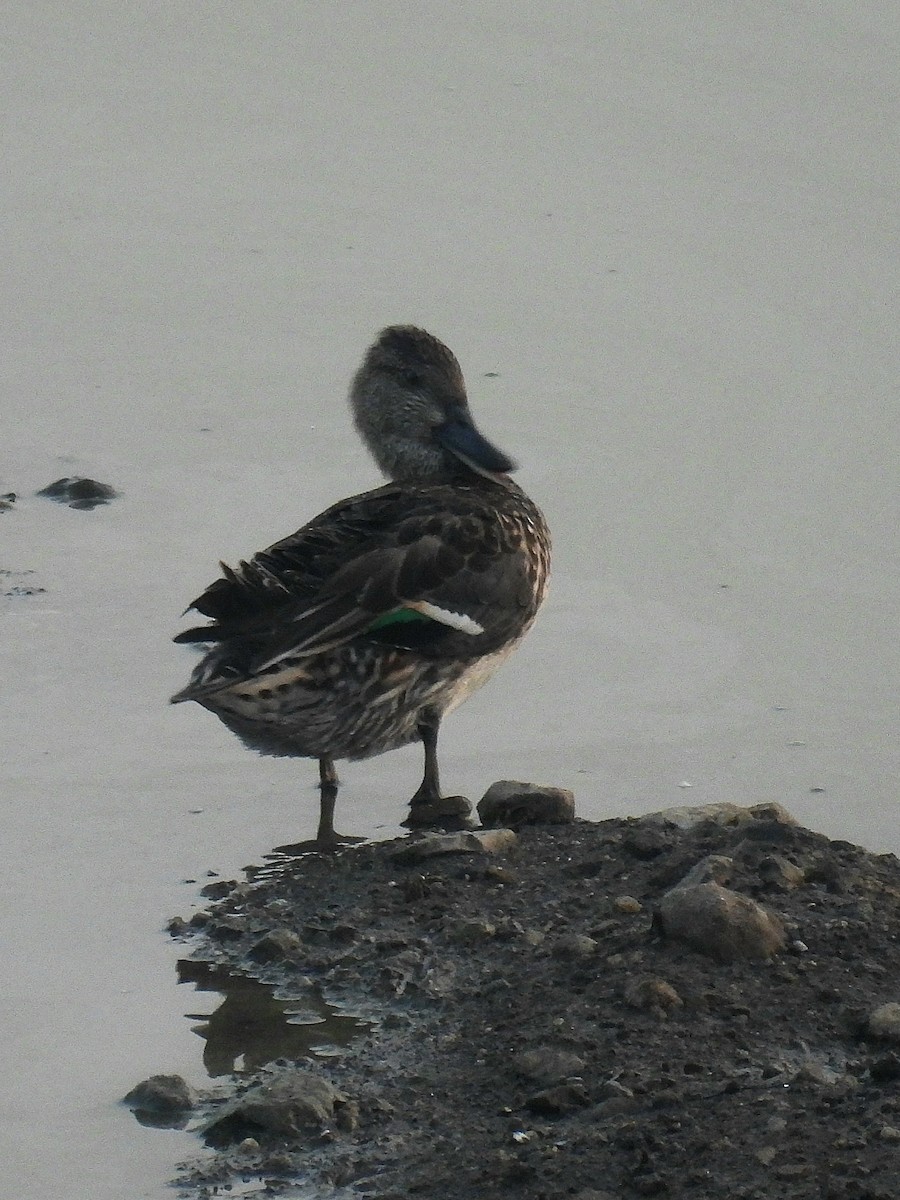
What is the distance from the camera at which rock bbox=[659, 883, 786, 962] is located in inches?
191

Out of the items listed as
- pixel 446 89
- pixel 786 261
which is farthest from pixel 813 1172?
pixel 446 89

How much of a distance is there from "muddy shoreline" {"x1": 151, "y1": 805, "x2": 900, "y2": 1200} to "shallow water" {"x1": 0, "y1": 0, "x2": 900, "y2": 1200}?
0.86ft

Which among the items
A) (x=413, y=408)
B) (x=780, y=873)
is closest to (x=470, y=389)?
(x=413, y=408)

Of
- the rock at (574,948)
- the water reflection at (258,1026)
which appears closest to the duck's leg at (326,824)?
the water reflection at (258,1026)

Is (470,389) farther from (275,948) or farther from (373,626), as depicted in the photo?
(275,948)

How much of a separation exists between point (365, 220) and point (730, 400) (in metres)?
2.27

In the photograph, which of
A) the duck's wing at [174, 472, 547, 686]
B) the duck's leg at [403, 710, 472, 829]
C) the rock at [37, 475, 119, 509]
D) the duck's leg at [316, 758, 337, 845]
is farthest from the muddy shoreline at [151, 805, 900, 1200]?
the rock at [37, 475, 119, 509]

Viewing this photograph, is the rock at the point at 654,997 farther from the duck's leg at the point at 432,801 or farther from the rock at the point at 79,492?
the rock at the point at 79,492

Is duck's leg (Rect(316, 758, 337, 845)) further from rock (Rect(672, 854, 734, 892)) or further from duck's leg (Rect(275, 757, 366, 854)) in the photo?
rock (Rect(672, 854, 734, 892))

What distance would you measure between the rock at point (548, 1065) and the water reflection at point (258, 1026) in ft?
1.65

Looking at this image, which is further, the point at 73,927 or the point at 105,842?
the point at 105,842

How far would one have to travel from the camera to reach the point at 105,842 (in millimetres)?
5875

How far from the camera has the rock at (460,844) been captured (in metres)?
5.68

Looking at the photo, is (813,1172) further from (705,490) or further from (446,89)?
(446,89)
